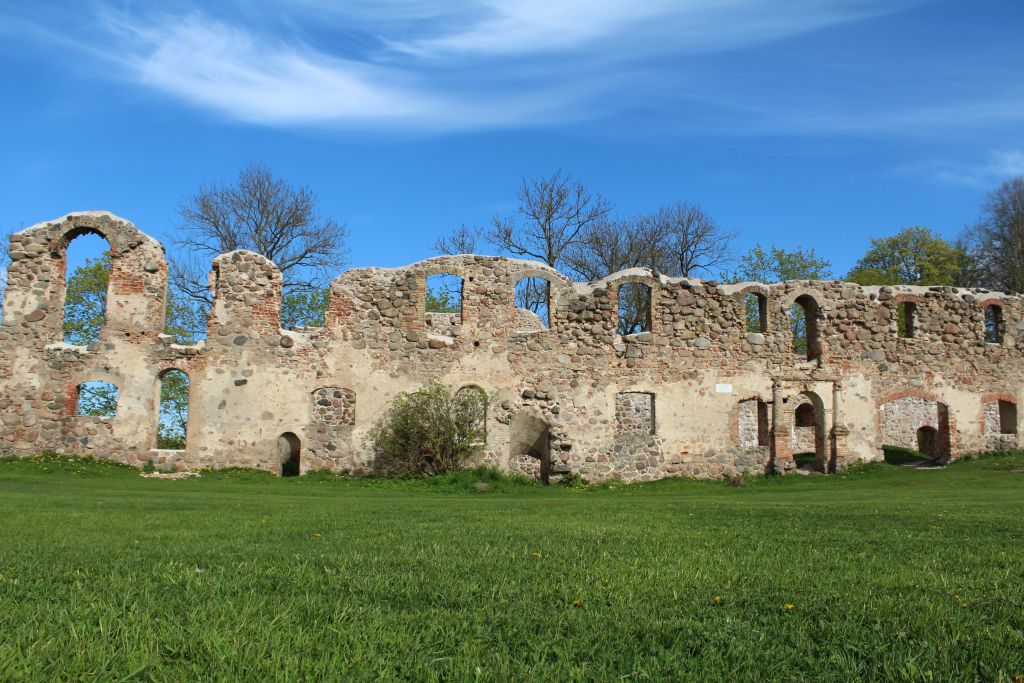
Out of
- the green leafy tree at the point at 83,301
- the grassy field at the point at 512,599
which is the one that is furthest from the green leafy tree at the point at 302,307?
the grassy field at the point at 512,599

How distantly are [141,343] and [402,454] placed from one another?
703 centimetres

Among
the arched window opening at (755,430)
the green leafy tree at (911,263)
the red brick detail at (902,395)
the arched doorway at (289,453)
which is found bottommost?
the arched doorway at (289,453)

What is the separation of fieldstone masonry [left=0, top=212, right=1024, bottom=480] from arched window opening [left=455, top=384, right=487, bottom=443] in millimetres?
347

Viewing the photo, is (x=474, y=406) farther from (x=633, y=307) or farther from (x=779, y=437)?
(x=633, y=307)

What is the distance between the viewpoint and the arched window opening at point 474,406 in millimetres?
20516

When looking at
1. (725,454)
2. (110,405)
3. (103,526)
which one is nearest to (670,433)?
(725,454)

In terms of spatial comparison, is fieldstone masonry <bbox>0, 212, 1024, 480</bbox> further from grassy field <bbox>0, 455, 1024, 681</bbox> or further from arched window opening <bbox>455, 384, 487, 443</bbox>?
grassy field <bbox>0, 455, 1024, 681</bbox>

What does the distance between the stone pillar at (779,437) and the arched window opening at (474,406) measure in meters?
7.65

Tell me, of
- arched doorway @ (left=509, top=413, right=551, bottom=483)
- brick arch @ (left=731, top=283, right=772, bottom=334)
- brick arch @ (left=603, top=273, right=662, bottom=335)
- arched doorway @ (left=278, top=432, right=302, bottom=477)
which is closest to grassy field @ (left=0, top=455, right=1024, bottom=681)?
arched doorway @ (left=509, top=413, right=551, bottom=483)

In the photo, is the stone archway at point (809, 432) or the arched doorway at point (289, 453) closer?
the arched doorway at point (289, 453)

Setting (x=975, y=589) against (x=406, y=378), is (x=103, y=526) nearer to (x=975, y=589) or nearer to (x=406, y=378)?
(x=975, y=589)

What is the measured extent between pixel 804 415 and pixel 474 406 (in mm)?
15940

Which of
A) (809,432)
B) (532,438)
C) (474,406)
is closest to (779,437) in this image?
(532,438)

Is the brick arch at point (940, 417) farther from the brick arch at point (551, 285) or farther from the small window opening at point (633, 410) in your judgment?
the brick arch at point (551, 285)
